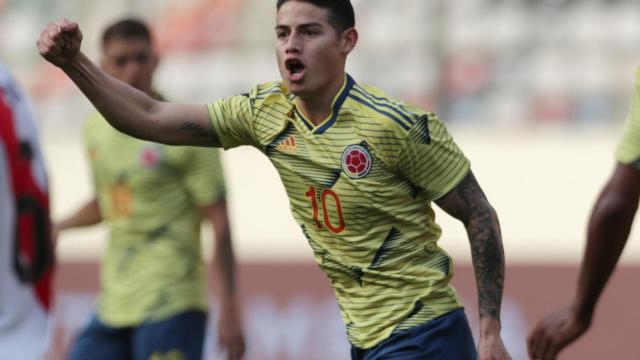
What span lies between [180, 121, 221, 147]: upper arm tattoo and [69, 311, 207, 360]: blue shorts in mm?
2035

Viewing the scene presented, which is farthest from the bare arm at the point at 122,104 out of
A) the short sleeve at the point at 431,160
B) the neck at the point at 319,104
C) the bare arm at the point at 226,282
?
the bare arm at the point at 226,282

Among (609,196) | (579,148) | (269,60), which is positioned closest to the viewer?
(609,196)

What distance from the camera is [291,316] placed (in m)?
11.6

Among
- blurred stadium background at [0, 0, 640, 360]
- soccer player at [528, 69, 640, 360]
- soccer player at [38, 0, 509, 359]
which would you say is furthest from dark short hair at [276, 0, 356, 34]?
blurred stadium background at [0, 0, 640, 360]

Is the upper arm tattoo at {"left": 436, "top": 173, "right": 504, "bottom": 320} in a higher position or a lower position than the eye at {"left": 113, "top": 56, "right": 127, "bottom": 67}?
lower

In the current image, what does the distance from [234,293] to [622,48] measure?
8.69m

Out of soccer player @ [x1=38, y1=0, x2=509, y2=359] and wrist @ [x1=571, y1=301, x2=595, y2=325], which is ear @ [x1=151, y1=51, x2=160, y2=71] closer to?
soccer player @ [x1=38, y1=0, x2=509, y2=359]

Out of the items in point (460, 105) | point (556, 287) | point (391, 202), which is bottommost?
point (556, 287)

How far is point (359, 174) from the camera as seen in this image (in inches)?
181

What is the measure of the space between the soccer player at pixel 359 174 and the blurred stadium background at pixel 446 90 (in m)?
7.30

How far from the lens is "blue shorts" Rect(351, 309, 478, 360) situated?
4.70 meters

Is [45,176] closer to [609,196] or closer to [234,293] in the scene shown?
[609,196]

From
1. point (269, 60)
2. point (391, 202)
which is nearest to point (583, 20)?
point (269, 60)

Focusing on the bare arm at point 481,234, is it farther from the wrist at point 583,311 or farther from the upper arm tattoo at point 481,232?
the wrist at point 583,311
